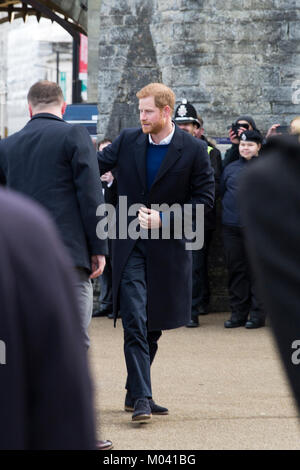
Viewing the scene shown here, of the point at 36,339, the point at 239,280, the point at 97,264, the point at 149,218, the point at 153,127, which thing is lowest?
the point at 239,280

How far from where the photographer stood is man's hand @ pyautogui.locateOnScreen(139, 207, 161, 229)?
5.92 metres

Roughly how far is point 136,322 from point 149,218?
0.58 meters

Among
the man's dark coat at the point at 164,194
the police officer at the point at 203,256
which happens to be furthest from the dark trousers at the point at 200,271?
the man's dark coat at the point at 164,194

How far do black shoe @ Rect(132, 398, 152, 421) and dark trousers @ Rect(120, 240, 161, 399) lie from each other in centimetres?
3

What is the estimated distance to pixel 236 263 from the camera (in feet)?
33.3

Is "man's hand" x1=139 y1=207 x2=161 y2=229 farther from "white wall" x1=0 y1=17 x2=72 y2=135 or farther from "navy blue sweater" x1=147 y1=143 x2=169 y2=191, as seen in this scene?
"white wall" x1=0 y1=17 x2=72 y2=135

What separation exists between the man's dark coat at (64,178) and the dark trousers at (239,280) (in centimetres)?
486

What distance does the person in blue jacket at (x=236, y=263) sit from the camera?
9.91 metres

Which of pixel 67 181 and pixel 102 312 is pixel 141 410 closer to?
pixel 67 181

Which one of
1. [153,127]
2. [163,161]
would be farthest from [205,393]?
[153,127]

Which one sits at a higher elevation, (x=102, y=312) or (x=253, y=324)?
(x=253, y=324)

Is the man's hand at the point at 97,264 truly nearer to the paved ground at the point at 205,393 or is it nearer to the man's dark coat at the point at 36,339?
the paved ground at the point at 205,393

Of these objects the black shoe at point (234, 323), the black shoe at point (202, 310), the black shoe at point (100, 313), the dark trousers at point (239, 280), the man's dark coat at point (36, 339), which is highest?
the man's dark coat at point (36, 339)

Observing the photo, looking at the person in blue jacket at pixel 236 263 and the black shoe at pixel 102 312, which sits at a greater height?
the person in blue jacket at pixel 236 263
